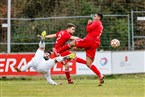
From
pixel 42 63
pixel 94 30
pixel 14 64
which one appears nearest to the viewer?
pixel 42 63

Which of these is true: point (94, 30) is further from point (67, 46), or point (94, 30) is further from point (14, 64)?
point (14, 64)

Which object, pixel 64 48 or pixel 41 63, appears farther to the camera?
pixel 64 48

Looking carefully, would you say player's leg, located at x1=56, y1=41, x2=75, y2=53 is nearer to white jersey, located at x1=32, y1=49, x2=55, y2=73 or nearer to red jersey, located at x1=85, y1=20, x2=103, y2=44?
red jersey, located at x1=85, y1=20, x2=103, y2=44

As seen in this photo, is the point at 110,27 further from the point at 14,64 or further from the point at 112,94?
the point at 112,94

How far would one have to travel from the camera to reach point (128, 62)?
23.6m

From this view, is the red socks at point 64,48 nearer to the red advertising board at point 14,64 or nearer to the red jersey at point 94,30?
the red jersey at point 94,30

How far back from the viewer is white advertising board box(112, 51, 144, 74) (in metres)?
23.3

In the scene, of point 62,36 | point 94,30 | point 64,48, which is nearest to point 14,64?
point 62,36

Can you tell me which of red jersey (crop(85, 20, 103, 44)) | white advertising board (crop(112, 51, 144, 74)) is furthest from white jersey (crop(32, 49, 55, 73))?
white advertising board (crop(112, 51, 144, 74))

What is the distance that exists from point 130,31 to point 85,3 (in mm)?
5017

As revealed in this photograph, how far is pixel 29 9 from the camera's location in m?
32.1

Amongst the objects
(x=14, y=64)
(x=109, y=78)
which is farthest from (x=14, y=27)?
(x=109, y=78)

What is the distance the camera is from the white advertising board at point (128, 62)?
23328 millimetres

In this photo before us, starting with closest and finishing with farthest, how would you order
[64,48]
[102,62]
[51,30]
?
[64,48]
[102,62]
[51,30]
